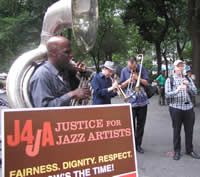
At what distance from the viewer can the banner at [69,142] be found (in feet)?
4.70

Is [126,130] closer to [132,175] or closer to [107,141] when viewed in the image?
[107,141]

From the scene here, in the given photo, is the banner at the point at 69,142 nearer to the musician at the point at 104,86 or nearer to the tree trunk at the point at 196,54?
the musician at the point at 104,86

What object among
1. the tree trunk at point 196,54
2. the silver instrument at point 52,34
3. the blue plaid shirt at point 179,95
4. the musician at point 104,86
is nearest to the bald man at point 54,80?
the silver instrument at point 52,34

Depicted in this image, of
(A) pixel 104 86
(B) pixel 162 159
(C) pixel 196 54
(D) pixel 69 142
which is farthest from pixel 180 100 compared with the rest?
(C) pixel 196 54

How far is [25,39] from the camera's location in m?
6.07

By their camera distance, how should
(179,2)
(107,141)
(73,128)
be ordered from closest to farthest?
(73,128) → (107,141) → (179,2)

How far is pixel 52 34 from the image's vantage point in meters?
2.05

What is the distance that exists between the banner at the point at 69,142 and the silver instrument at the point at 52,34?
356 millimetres

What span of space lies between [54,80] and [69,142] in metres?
0.54

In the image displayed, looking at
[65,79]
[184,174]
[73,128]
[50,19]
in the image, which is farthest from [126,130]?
[184,174]

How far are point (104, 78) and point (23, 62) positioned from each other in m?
2.23

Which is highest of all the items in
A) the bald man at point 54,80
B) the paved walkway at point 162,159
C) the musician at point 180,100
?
the bald man at point 54,80

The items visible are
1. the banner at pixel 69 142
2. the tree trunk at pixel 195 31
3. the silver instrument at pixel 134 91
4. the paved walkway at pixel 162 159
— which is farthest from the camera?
the tree trunk at pixel 195 31

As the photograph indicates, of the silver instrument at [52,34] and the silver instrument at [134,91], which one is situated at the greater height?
the silver instrument at [52,34]
